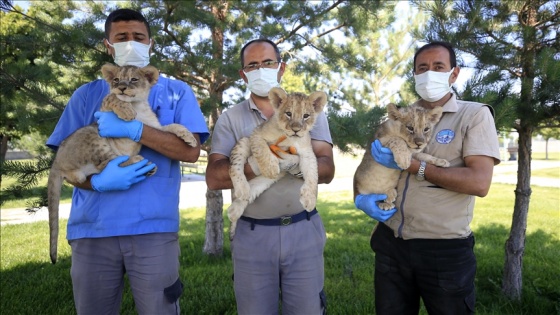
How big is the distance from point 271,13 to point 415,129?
15.5 feet

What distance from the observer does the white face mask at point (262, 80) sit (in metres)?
3.71

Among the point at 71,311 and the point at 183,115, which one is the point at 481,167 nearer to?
the point at 183,115

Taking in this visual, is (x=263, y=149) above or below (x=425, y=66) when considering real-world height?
below

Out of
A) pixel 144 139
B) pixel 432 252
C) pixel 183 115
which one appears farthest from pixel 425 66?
pixel 144 139

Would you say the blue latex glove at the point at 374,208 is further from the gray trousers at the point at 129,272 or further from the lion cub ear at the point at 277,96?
Answer: the gray trousers at the point at 129,272

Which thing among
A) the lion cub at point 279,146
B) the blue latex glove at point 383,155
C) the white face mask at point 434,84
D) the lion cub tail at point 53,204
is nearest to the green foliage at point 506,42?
the white face mask at point 434,84

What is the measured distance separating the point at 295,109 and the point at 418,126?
3.74 ft

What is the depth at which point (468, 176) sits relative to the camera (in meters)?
3.12

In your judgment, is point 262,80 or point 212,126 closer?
point 262,80

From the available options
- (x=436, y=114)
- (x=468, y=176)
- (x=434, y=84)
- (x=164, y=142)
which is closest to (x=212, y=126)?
(x=164, y=142)

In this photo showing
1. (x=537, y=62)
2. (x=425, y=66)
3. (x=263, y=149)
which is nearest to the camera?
(x=263, y=149)

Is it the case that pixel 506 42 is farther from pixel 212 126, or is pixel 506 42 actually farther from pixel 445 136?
pixel 212 126

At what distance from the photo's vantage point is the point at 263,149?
336 cm

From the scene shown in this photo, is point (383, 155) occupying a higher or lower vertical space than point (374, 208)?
→ higher
